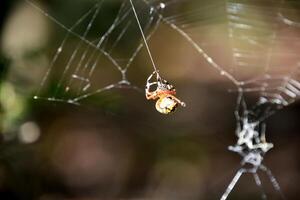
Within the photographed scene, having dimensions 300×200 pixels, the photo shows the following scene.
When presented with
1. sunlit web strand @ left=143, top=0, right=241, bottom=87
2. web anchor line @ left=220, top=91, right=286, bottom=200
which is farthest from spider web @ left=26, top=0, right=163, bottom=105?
web anchor line @ left=220, top=91, right=286, bottom=200

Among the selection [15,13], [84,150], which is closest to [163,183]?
→ [84,150]

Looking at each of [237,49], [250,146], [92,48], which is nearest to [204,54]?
[237,49]

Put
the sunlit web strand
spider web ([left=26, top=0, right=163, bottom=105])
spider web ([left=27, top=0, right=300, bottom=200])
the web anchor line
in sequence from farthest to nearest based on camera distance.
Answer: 1. the sunlit web strand
2. the web anchor line
3. spider web ([left=27, top=0, right=300, bottom=200])
4. spider web ([left=26, top=0, right=163, bottom=105])

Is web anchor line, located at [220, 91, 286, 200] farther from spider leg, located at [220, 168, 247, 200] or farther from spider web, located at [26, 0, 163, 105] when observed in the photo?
spider web, located at [26, 0, 163, 105]

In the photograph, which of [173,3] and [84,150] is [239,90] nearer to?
[173,3]

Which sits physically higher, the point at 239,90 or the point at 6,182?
the point at 239,90

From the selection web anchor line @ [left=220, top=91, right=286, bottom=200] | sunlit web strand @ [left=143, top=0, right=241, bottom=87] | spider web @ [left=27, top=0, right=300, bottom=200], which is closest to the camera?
spider web @ [left=27, top=0, right=300, bottom=200]

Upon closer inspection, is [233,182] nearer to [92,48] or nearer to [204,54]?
[204,54]

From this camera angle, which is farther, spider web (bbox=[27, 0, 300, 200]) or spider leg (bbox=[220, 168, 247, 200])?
spider leg (bbox=[220, 168, 247, 200])
